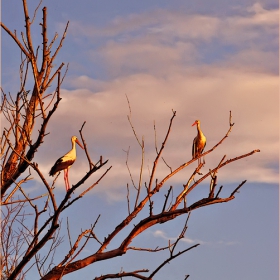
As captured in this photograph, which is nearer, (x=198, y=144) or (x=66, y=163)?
(x=66, y=163)

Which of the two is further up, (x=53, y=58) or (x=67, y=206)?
(x=53, y=58)

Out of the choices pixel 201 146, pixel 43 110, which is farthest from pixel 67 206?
pixel 201 146

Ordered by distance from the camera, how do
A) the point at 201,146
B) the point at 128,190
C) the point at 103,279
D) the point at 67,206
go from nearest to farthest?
the point at 67,206 < the point at 103,279 < the point at 128,190 < the point at 201,146

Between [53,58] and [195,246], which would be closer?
[195,246]

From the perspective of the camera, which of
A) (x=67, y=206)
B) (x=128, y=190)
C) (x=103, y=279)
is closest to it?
(x=67, y=206)

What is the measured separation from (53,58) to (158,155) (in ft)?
4.22

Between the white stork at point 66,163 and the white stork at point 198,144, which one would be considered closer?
the white stork at point 66,163

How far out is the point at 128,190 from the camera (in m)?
4.55

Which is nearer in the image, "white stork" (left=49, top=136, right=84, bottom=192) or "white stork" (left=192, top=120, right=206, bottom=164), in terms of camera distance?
"white stork" (left=49, top=136, right=84, bottom=192)

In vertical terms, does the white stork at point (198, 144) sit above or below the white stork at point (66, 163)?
above

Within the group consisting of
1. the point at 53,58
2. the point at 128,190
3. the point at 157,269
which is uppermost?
the point at 53,58

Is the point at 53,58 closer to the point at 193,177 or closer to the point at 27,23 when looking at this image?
the point at 27,23

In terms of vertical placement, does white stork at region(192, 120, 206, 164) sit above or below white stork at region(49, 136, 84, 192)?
above

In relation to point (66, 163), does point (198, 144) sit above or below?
above
